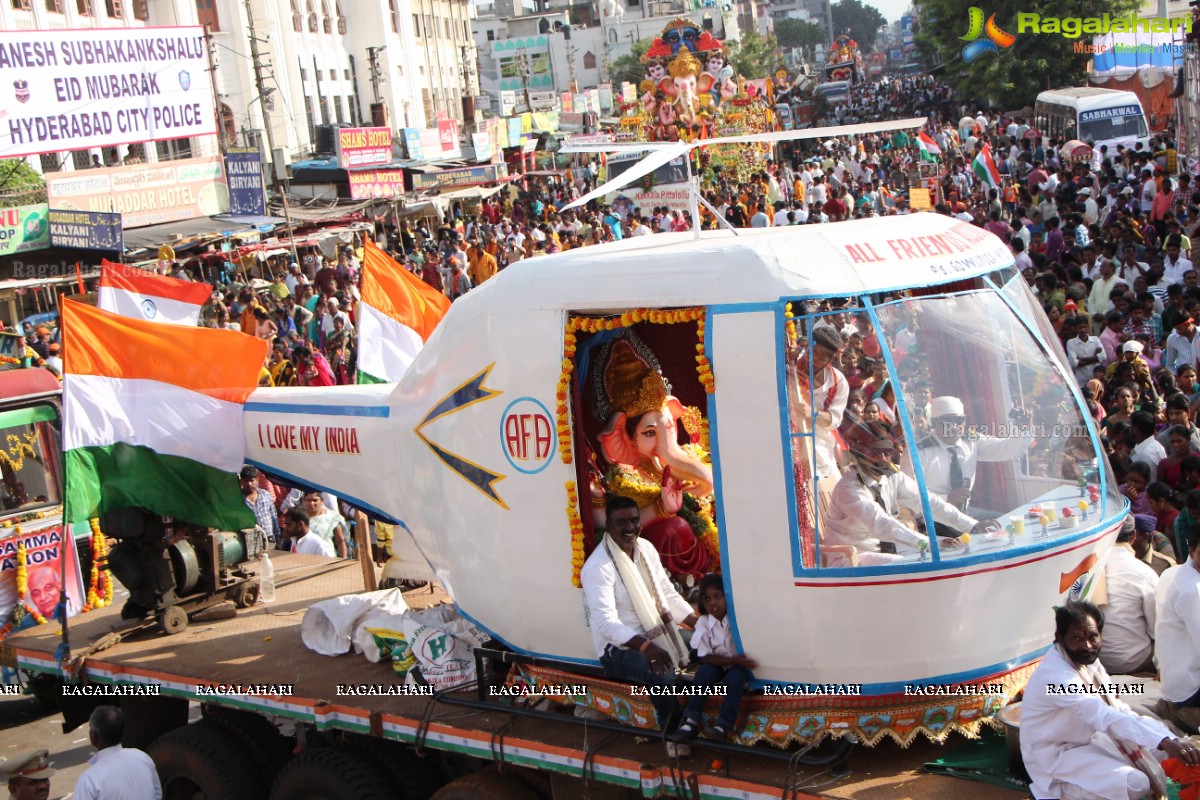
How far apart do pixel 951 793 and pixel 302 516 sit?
6393mm

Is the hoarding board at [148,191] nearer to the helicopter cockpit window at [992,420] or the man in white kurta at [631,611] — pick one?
the man in white kurta at [631,611]

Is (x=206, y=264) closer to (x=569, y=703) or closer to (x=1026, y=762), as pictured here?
(x=569, y=703)

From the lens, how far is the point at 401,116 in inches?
2322

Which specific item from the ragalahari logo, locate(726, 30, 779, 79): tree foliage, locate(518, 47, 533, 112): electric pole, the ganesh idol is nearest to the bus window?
the ragalahari logo

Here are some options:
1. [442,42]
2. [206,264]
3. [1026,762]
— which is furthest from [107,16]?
[1026,762]

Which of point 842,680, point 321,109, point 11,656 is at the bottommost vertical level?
point 11,656

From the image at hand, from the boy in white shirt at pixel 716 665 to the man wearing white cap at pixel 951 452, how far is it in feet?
3.24

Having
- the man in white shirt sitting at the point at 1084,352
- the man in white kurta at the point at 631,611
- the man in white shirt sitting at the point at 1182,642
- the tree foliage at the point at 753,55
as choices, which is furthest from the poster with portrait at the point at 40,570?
the tree foliage at the point at 753,55

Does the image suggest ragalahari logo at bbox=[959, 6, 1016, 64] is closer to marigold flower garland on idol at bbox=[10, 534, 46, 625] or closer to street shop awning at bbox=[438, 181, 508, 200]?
street shop awning at bbox=[438, 181, 508, 200]

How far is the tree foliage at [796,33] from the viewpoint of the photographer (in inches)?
6240

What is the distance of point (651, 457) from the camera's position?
6.54m

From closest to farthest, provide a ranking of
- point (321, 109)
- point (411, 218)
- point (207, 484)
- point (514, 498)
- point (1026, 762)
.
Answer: point (1026, 762) → point (514, 498) → point (207, 484) → point (411, 218) → point (321, 109)

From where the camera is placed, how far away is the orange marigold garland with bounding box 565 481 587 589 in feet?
19.1

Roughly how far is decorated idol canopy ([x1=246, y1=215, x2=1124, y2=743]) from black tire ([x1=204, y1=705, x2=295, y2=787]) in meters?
2.11
